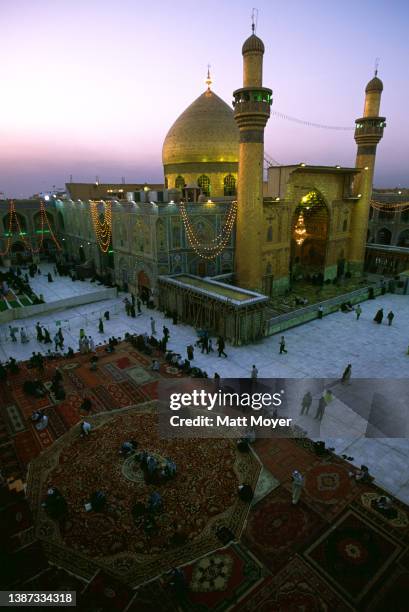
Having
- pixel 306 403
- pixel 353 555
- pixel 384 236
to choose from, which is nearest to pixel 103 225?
pixel 306 403

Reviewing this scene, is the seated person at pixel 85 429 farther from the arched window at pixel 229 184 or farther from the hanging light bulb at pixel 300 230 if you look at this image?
the hanging light bulb at pixel 300 230

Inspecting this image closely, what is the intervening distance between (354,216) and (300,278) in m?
6.72

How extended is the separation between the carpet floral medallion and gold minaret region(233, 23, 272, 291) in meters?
13.0

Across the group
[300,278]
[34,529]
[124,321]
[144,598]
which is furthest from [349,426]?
[300,278]

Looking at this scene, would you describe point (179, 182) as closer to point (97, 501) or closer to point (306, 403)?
point (306, 403)

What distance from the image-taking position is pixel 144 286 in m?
24.5

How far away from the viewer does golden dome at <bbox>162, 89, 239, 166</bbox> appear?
26.6 metres

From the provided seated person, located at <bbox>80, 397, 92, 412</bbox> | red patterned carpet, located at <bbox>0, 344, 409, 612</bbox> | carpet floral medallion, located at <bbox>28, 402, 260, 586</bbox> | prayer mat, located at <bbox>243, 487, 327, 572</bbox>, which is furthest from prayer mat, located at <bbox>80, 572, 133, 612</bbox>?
seated person, located at <bbox>80, 397, 92, 412</bbox>

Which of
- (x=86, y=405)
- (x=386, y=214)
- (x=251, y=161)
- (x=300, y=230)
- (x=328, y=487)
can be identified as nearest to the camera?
(x=328, y=487)

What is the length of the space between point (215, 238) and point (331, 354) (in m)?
10.7

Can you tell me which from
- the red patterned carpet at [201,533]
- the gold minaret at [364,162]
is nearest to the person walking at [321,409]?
the red patterned carpet at [201,533]

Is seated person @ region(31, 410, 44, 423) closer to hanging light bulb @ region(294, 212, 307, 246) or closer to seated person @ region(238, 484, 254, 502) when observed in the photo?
seated person @ region(238, 484, 254, 502)

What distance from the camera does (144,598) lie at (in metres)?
6.86

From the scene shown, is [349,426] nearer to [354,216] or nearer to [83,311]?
[83,311]
